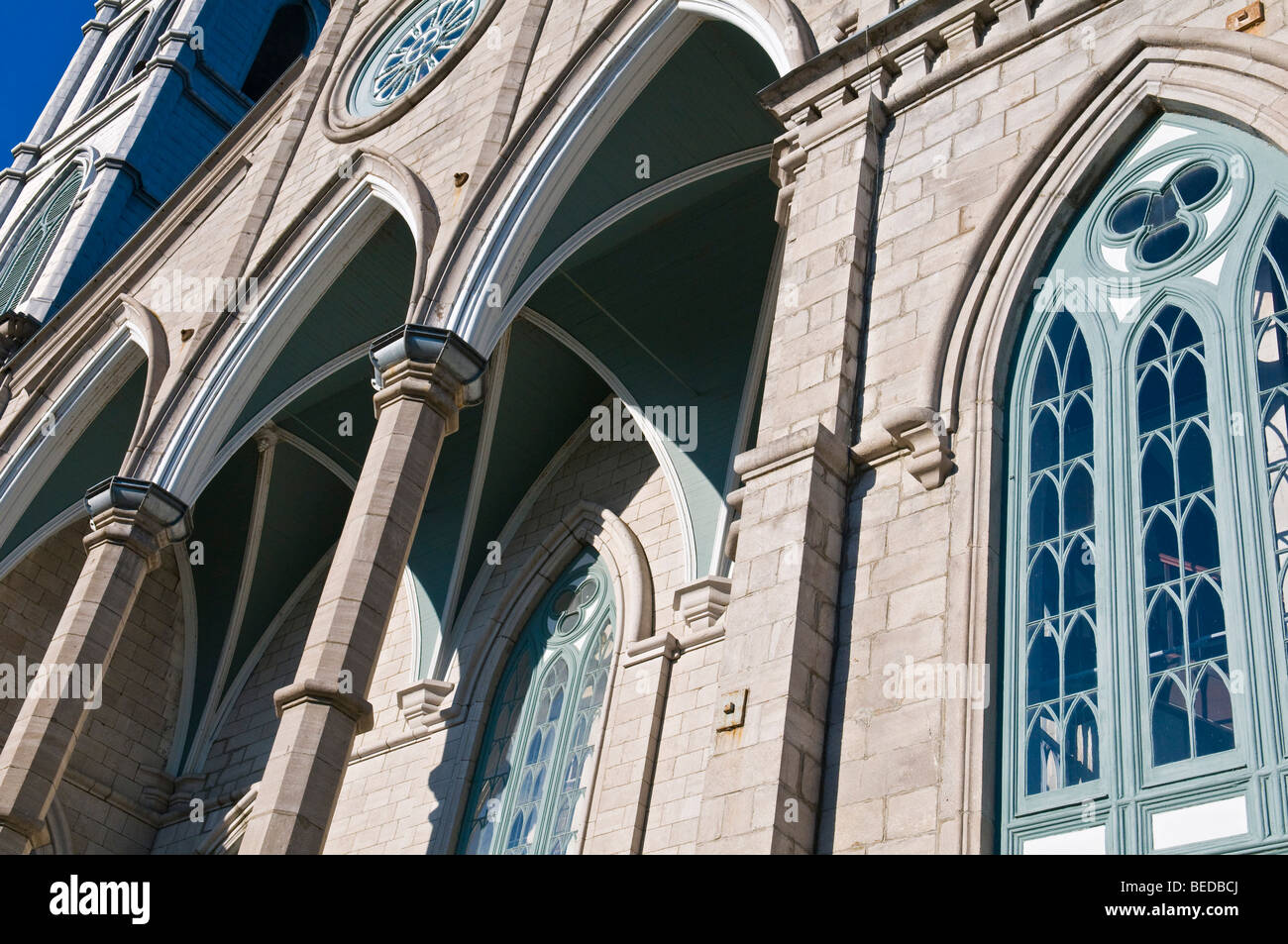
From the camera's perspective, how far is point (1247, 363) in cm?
598

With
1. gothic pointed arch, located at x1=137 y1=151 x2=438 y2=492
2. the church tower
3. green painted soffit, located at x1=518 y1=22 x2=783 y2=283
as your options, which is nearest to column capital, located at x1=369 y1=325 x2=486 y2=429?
green painted soffit, located at x1=518 y1=22 x2=783 y2=283

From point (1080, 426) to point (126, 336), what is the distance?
9.88 meters

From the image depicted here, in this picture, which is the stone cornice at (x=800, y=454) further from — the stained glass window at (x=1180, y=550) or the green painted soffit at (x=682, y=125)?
the green painted soffit at (x=682, y=125)

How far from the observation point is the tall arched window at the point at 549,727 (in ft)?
37.3

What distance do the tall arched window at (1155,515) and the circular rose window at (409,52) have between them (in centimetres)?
768

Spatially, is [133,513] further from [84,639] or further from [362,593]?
[362,593]

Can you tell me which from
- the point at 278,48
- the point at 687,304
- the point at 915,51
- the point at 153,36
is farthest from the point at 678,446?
the point at 153,36

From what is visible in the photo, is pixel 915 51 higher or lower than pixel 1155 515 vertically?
higher

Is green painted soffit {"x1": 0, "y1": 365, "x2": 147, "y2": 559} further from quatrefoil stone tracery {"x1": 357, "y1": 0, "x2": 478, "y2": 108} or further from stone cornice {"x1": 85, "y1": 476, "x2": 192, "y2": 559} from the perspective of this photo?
quatrefoil stone tracery {"x1": 357, "y1": 0, "x2": 478, "y2": 108}

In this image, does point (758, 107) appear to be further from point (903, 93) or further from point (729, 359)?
point (903, 93)

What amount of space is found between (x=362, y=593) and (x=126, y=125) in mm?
15111

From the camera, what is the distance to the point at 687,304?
12.9m

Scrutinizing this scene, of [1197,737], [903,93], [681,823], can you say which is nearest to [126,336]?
[681,823]

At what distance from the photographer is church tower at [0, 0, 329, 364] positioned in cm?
2028
